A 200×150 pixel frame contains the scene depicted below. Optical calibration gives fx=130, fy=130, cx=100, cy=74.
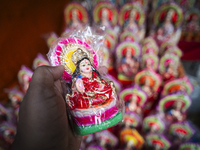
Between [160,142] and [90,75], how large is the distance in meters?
1.06

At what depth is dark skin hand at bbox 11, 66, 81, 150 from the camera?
672mm

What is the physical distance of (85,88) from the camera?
812 mm

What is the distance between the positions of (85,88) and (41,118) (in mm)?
292

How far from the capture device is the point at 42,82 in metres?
0.71

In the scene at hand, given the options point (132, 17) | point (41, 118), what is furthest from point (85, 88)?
point (132, 17)

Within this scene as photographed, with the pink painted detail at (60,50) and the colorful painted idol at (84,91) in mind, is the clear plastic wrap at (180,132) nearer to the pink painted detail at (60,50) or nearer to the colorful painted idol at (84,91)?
the colorful painted idol at (84,91)

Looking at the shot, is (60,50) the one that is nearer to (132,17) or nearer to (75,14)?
(75,14)

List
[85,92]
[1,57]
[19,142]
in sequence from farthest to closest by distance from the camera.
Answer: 1. [1,57]
2. [85,92]
3. [19,142]

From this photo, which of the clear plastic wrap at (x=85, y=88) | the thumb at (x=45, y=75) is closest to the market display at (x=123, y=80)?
the clear plastic wrap at (x=85, y=88)

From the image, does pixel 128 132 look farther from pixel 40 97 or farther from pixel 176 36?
pixel 176 36

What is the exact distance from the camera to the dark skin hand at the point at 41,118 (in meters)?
0.67

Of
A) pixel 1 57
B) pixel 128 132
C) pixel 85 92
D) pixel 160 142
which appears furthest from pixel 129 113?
pixel 1 57

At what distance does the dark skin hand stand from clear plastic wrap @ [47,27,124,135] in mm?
98

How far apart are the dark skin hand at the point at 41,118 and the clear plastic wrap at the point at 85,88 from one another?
10 cm
